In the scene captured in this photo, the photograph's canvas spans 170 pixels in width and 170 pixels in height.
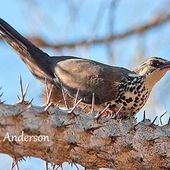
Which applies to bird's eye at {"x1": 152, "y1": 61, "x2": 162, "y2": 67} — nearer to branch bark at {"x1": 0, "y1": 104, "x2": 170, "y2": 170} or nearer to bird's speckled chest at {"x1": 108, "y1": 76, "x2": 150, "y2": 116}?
bird's speckled chest at {"x1": 108, "y1": 76, "x2": 150, "y2": 116}

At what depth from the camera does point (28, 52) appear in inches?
104

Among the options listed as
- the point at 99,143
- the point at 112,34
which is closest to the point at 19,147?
the point at 99,143

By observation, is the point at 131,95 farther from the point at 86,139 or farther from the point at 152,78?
the point at 86,139

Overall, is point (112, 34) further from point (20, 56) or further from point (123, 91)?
point (20, 56)

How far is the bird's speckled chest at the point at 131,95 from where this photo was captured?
115 inches

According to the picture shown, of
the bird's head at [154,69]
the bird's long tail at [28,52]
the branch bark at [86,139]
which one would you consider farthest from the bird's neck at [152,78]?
the branch bark at [86,139]

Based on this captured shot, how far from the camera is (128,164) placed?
2.03m

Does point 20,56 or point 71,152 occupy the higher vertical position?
point 20,56

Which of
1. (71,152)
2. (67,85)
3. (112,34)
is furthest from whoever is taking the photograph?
(112,34)

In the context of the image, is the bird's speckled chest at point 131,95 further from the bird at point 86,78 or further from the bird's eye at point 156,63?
the bird's eye at point 156,63

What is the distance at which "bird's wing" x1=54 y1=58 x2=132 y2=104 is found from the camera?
9.12 ft

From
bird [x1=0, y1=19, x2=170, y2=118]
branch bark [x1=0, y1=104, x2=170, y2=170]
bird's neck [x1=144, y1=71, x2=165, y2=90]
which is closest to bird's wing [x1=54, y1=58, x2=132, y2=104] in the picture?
bird [x1=0, y1=19, x2=170, y2=118]

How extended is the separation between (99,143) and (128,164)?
0.53 ft

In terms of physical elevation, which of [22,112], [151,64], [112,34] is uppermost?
[112,34]
